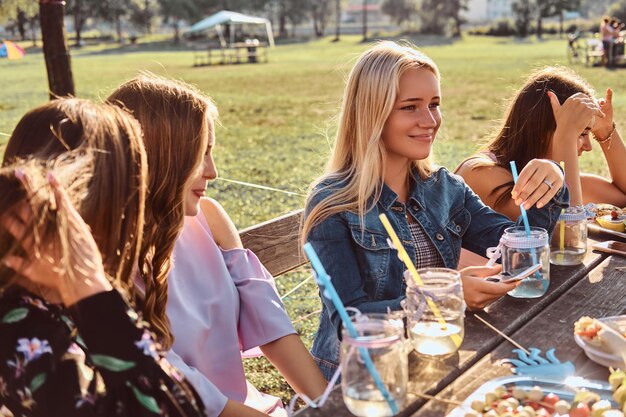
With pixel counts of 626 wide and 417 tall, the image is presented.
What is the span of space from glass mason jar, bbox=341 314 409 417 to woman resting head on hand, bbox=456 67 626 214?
1983 millimetres

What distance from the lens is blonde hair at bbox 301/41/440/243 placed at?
2568 mm

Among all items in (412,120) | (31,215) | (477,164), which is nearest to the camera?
(31,215)

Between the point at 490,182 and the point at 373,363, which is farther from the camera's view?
the point at 490,182

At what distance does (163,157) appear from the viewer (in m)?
2.16

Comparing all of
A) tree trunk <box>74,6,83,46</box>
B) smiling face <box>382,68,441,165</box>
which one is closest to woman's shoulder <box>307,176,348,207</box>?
smiling face <box>382,68,441,165</box>

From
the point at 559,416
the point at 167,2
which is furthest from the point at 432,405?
the point at 167,2

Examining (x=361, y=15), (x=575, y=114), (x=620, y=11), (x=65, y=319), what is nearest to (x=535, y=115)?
(x=575, y=114)

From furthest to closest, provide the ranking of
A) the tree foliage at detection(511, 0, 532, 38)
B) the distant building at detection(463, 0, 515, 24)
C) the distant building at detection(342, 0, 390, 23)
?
1. the distant building at detection(463, 0, 515, 24)
2. the distant building at detection(342, 0, 390, 23)
3. the tree foliage at detection(511, 0, 532, 38)

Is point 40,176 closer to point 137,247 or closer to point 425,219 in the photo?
point 137,247

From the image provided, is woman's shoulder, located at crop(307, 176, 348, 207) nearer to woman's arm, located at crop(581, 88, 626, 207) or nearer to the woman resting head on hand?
the woman resting head on hand

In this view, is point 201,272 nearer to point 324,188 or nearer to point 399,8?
point 324,188

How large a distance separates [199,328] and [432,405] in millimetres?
867

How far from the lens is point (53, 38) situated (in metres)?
8.26

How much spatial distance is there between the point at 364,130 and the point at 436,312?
102 centimetres
